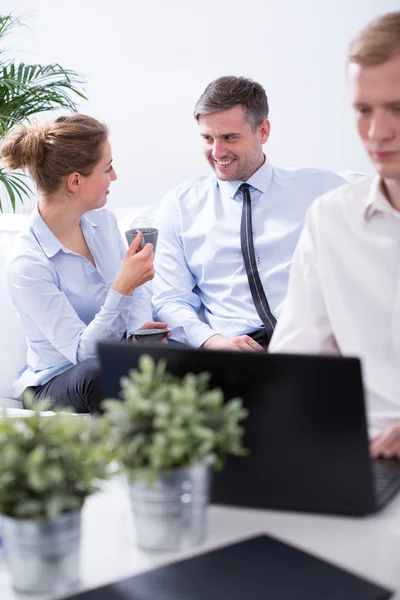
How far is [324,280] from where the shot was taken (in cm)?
163

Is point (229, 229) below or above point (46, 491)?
below

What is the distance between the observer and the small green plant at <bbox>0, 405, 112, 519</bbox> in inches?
33.9

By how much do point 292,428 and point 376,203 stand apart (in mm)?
665

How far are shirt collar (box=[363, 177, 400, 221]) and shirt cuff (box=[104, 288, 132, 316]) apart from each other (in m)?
1.10

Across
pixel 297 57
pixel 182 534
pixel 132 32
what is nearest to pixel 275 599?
pixel 182 534

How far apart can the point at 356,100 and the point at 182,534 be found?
83 centimetres

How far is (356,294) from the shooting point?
162 centimetres

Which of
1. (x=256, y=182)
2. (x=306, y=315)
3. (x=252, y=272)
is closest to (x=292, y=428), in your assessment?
(x=306, y=315)

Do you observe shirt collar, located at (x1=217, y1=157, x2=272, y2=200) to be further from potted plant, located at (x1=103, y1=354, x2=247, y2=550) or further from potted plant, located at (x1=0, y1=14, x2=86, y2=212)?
potted plant, located at (x1=103, y1=354, x2=247, y2=550)

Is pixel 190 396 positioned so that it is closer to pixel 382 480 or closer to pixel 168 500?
pixel 168 500

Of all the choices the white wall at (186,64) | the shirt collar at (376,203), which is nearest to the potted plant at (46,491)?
the shirt collar at (376,203)

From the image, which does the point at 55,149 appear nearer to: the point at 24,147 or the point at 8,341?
the point at 24,147

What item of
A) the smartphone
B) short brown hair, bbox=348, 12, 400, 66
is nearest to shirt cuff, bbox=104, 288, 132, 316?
the smartphone

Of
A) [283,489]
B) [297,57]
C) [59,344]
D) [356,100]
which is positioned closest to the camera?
[283,489]
